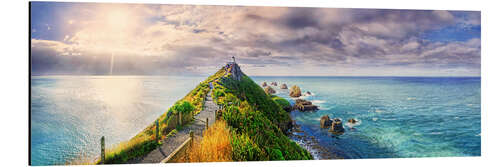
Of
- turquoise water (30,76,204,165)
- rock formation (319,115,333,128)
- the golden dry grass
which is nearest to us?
the golden dry grass

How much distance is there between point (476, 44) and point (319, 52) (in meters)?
2.72

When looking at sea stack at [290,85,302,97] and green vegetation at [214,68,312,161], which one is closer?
green vegetation at [214,68,312,161]

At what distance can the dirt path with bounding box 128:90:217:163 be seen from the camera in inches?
124

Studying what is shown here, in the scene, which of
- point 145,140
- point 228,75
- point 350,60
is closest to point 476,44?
point 350,60

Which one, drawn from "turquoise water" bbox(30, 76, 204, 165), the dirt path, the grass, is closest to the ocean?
"turquoise water" bbox(30, 76, 204, 165)

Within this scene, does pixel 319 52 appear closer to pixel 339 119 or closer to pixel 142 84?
pixel 339 119

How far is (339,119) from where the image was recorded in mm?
4273

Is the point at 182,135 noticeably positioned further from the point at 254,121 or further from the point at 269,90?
the point at 269,90

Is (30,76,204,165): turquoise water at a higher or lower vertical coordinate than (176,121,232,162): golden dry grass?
higher

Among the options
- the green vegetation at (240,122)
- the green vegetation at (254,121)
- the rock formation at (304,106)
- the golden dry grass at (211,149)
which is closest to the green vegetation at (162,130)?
the green vegetation at (240,122)

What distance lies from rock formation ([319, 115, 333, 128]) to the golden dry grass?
1.92 metres

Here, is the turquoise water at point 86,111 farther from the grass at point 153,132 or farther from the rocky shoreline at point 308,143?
the rocky shoreline at point 308,143

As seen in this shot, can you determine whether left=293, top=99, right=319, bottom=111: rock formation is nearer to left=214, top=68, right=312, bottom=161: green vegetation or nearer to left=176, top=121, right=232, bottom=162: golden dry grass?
left=214, top=68, right=312, bottom=161: green vegetation

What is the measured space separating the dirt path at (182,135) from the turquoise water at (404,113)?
3.12 ft
